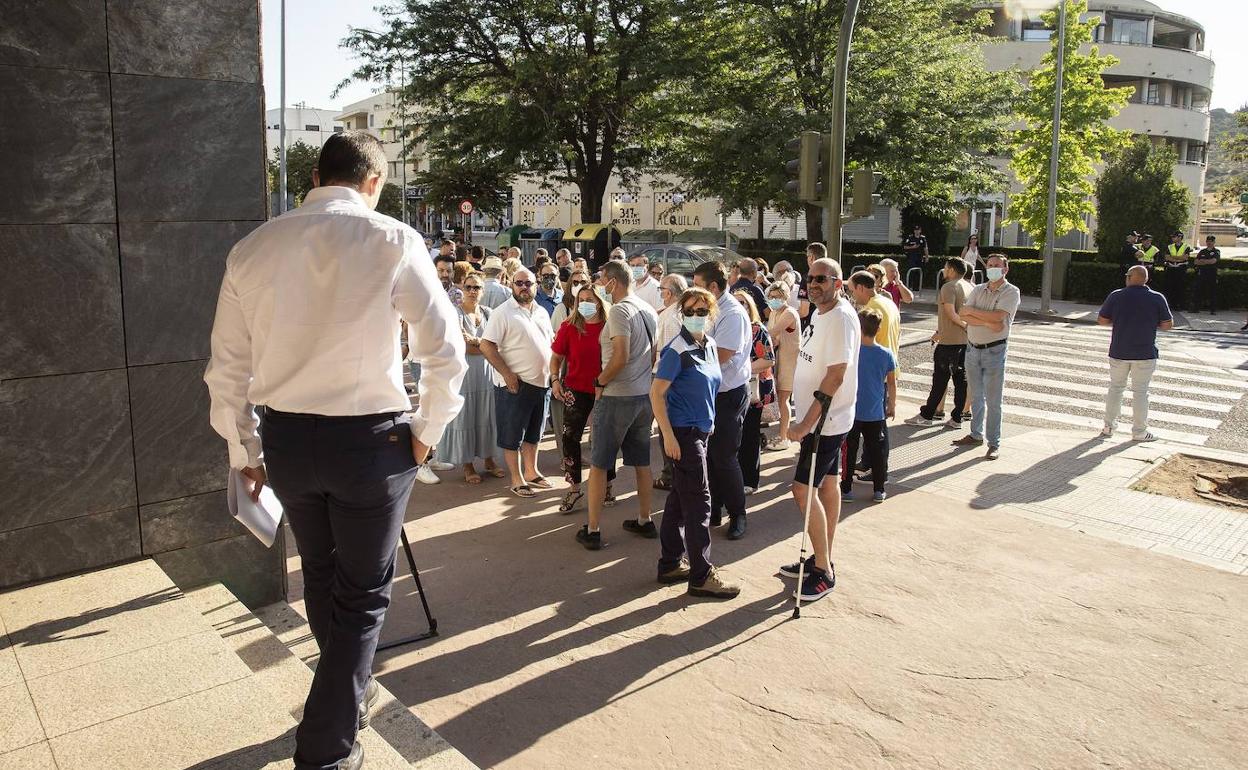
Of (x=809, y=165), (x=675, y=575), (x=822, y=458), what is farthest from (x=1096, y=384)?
(x=675, y=575)

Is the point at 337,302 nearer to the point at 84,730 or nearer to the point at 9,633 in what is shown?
the point at 84,730

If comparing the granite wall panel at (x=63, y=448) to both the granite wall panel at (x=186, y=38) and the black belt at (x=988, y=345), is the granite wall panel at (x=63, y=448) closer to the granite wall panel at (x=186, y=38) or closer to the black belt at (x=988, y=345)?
the granite wall panel at (x=186, y=38)

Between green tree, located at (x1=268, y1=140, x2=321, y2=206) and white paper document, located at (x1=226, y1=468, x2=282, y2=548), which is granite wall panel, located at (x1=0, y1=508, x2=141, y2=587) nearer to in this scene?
white paper document, located at (x1=226, y1=468, x2=282, y2=548)

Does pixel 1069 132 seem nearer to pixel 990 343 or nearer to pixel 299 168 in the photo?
pixel 990 343

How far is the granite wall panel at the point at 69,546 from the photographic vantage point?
4.23 meters

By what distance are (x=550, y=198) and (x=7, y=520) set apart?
57348mm

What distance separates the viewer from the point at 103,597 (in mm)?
4211

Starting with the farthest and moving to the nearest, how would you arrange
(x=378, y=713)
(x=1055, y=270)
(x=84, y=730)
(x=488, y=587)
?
(x=1055, y=270), (x=488, y=587), (x=378, y=713), (x=84, y=730)

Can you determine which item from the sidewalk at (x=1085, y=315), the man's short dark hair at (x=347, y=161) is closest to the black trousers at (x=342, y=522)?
the man's short dark hair at (x=347, y=161)

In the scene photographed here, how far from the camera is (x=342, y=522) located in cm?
289

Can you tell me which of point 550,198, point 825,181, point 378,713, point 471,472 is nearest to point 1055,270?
point 825,181

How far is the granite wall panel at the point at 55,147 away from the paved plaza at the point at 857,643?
2.20 meters

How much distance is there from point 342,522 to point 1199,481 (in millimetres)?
8303

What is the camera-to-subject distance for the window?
5259 cm
